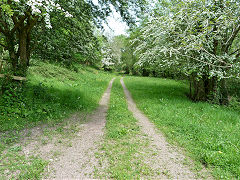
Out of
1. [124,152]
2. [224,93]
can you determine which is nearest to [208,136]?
[124,152]

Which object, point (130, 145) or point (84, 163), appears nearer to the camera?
point (84, 163)

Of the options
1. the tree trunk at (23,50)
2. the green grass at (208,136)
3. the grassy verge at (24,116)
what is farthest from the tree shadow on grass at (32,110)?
the green grass at (208,136)

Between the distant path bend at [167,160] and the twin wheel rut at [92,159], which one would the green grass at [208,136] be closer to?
the distant path bend at [167,160]

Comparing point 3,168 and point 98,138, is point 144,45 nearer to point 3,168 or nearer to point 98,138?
point 98,138

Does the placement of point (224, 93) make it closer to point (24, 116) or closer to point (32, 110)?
point (32, 110)

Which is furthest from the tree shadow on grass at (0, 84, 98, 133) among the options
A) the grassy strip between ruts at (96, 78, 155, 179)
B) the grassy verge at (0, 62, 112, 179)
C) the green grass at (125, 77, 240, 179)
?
the green grass at (125, 77, 240, 179)

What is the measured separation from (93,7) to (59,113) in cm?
580

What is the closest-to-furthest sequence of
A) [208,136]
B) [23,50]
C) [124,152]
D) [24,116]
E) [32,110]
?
[124,152], [208,136], [24,116], [32,110], [23,50]

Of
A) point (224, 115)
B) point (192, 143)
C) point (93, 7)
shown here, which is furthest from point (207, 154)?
point (93, 7)

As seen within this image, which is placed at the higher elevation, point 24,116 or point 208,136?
point 24,116

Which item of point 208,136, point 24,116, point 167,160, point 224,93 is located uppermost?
point 224,93

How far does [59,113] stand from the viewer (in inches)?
265

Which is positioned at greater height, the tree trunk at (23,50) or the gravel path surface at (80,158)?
the tree trunk at (23,50)

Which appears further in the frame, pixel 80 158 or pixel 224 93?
pixel 224 93
